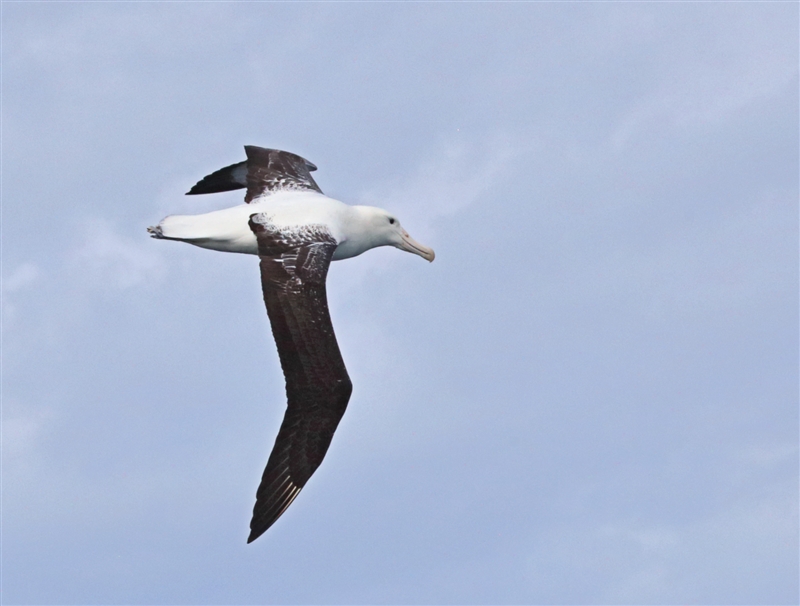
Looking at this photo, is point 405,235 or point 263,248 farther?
point 405,235

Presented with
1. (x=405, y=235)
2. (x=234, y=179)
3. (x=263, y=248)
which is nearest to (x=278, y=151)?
(x=234, y=179)

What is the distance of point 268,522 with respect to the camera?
16.9 m

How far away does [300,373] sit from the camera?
1675 centimetres

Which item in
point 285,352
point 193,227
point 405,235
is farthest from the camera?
point 405,235

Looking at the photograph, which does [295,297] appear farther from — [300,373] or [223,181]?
[223,181]

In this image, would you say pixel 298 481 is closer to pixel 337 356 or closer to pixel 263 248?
pixel 337 356

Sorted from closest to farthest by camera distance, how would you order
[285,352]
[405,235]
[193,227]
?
[285,352]
[193,227]
[405,235]

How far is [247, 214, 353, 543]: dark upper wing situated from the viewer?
1669 cm

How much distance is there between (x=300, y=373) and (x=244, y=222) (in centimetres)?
246

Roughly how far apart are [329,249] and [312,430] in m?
2.34

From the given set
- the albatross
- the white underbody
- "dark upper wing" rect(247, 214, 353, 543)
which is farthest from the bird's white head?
"dark upper wing" rect(247, 214, 353, 543)

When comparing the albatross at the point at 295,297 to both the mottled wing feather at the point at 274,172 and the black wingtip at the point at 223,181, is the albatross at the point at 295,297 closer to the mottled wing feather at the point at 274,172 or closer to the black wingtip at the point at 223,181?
the mottled wing feather at the point at 274,172

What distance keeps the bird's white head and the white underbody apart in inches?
26.6

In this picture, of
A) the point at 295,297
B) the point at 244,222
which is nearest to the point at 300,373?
the point at 295,297
